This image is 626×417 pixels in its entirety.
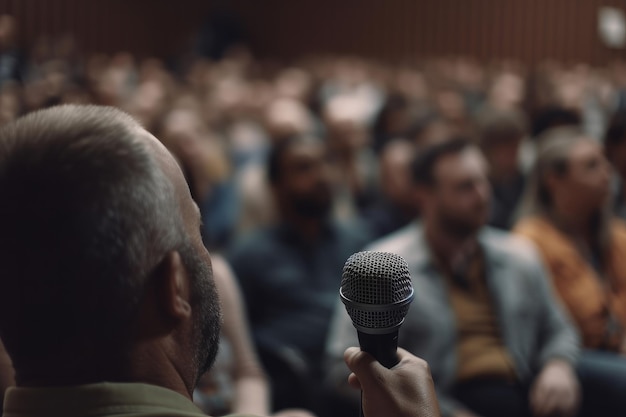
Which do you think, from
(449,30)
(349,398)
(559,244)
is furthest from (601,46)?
(349,398)

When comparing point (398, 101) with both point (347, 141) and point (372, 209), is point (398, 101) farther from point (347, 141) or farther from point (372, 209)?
point (372, 209)

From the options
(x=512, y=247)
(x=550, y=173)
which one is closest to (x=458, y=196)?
(x=512, y=247)

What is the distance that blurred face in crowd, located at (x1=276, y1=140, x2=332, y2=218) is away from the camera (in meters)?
3.19

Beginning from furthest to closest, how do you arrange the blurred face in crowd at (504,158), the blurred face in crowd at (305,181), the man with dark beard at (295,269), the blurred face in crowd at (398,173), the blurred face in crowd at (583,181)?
the blurred face in crowd at (504,158) → the blurred face in crowd at (398,173) → the blurred face in crowd at (305,181) → the blurred face in crowd at (583,181) → the man with dark beard at (295,269)

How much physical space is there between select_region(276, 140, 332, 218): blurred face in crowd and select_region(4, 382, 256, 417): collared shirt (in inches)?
92.8

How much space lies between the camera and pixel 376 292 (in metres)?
1.00

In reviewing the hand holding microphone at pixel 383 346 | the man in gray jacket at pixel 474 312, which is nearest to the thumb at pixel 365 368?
the hand holding microphone at pixel 383 346

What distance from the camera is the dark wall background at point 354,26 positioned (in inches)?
447

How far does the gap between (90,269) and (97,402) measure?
137 millimetres

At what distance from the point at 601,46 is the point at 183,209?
11440mm

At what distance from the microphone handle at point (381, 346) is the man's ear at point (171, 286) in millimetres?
240

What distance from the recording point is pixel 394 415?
0.93 metres

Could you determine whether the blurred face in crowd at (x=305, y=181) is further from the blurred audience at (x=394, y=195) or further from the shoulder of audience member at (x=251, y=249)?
the blurred audience at (x=394, y=195)

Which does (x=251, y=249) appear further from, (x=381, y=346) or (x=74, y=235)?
(x=74, y=235)
